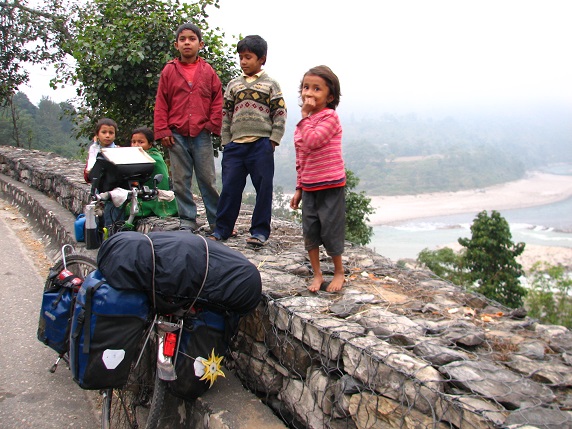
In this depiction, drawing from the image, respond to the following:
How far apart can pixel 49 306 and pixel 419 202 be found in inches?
3718

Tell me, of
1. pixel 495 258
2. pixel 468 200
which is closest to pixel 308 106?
pixel 495 258

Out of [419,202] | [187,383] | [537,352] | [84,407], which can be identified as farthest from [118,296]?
[419,202]

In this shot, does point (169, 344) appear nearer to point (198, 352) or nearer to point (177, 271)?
point (198, 352)

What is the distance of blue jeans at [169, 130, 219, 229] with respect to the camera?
462 centimetres

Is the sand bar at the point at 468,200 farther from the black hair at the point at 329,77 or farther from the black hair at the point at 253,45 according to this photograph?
the black hair at the point at 329,77

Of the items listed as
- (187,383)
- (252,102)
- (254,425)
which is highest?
(252,102)

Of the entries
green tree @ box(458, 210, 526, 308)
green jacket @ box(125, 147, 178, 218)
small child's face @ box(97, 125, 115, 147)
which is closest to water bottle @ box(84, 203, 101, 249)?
green jacket @ box(125, 147, 178, 218)

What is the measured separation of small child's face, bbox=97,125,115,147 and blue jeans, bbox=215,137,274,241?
178 cm

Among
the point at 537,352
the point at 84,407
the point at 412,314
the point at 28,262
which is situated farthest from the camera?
the point at 28,262

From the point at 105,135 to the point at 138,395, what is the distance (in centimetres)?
322

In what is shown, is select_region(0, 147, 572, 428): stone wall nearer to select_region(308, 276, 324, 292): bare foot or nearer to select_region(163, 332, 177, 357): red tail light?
select_region(308, 276, 324, 292): bare foot

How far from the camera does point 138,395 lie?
120 inches

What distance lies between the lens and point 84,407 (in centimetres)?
337

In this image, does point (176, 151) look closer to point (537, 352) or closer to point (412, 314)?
point (412, 314)
